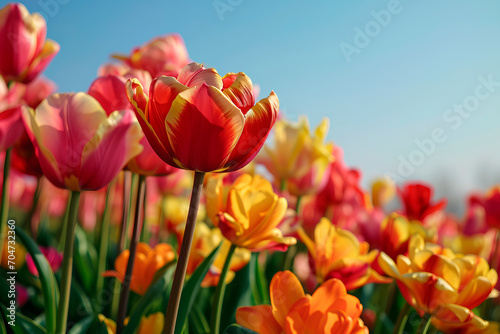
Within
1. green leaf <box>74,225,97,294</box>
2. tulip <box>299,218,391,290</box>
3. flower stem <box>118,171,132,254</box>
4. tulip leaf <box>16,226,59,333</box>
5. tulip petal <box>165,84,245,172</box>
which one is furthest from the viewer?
green leaf <box>74,225,97,294</box>

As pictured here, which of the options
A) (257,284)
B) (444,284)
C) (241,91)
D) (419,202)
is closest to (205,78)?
(241,91)

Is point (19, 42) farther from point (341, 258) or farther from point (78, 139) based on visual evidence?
point (341, 258)

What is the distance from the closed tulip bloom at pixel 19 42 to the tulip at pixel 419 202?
0.84m

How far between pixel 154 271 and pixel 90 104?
0.94ft

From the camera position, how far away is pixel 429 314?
52cm

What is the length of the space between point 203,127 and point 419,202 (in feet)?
2.59

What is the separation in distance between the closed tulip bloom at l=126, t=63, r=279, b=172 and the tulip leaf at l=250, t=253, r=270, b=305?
42cm

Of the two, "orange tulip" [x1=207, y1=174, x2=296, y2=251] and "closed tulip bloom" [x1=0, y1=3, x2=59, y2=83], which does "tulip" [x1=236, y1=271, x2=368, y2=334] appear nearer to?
"orange tulip" [x1=207, y1=174, x2=296, y2=251]

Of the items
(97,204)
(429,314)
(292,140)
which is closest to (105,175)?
(429,314)

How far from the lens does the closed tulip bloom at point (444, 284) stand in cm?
50

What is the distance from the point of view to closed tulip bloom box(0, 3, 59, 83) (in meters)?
0.68

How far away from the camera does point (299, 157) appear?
106cm

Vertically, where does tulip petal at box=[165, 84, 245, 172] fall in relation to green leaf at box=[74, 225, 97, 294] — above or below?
above

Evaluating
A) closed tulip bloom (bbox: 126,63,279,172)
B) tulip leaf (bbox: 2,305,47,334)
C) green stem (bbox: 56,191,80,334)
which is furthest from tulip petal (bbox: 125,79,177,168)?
tulip leaf (bbox: 2,305,47,334)
